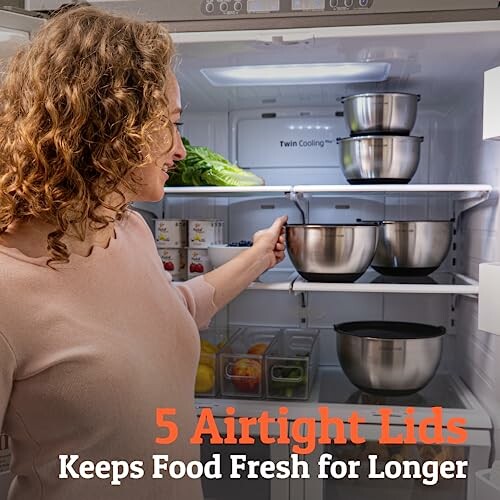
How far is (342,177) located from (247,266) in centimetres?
57

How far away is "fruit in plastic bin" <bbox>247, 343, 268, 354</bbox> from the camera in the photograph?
1.69m

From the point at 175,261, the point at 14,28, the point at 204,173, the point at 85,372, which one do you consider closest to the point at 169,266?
the point at 175,261

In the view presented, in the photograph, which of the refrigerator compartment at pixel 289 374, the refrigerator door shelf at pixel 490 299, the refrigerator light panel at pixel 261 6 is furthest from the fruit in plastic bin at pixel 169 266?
the refrigerator door shelf at pixel 490 299

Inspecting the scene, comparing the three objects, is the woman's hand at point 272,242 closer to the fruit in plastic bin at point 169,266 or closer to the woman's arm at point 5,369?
the fruit in plastic bin at point 169,266

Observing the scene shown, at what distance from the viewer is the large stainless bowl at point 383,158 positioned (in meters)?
1.51

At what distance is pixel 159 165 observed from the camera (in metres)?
0.95

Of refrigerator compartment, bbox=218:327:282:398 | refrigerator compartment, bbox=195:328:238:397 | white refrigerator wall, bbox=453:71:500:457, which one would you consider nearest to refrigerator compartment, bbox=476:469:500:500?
white refrigerator wall, bbox=453:71:500:457

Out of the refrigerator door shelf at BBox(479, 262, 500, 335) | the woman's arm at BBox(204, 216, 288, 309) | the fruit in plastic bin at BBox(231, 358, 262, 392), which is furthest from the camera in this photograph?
the fruit in plastic bin at BBox(231, 358, 262, 392)

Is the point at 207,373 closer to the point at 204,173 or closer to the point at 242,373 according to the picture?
the point at 242,373

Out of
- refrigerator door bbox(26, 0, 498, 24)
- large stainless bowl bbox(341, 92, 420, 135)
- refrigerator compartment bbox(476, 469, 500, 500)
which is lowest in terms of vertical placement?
refrigerator compartment bbox(476, 469, 500, 500)

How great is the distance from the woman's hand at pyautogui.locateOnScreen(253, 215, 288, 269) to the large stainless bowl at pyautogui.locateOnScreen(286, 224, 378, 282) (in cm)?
4

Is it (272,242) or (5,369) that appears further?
(272,242)

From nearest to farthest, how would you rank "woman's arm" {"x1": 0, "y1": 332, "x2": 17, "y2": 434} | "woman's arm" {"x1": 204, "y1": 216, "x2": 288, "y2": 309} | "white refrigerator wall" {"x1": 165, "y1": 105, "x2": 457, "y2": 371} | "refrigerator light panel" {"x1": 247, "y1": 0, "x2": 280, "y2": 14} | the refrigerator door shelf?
"woman's arm" {"x1": 0, "y1": 332, "x2": 17, "y2": 434}, the refrigerator door shelf, "refrigerator light panel" {"x1": 247, "y1": 0, "x2": 280, "y2": 14}, "woman's arm" {"x1": 204, "y1": 216, "x2": 288, "y2": 309}, "white refrigerator wall" {"x1": 165, "y1": 105, "x2": 457, "y2": 371}

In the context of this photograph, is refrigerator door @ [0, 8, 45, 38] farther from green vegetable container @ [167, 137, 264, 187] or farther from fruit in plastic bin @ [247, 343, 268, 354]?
fruit in plastic bin @ [247, 343, 268, 354]
